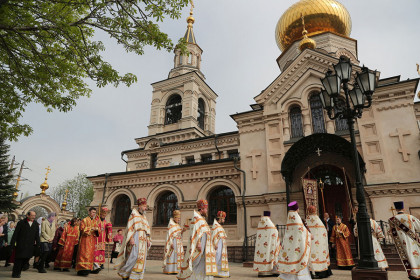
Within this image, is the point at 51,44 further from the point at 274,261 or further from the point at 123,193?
the point at 123,193

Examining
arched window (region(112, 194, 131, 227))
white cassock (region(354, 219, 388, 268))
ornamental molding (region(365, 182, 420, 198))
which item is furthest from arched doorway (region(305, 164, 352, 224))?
arched window (region(112, 194, 131, 227))

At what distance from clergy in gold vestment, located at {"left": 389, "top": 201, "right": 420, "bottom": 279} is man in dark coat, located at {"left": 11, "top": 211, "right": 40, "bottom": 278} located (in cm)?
959

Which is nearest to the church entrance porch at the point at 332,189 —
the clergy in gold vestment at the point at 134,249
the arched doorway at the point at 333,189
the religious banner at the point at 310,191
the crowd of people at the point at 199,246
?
the arched doorway at the point at 333,189

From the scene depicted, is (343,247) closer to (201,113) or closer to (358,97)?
(358,97)

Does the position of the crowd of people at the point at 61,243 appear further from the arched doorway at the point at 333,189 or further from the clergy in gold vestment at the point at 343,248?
the arched doorway at the point at 333,189

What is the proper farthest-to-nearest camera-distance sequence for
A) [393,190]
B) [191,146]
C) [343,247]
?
[191,146] < [393,190] < [343,247]

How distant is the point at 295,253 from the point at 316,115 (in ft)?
31.5

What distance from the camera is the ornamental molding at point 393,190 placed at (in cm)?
1141

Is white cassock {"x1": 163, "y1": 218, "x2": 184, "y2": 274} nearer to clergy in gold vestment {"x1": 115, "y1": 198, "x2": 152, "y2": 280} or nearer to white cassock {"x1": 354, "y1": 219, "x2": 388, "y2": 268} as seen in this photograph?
clergy in gold vestment {"x1": 115, "y1": 198, "x2": 152, "y2": 280}

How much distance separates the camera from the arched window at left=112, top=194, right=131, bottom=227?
729 inches

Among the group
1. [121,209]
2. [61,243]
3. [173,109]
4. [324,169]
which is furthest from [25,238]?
[173,109]

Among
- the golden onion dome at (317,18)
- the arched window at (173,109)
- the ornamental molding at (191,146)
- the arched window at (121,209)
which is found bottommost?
the arched window at (121,209)

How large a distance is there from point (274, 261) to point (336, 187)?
6230mm

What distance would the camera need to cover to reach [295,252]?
267 inches
